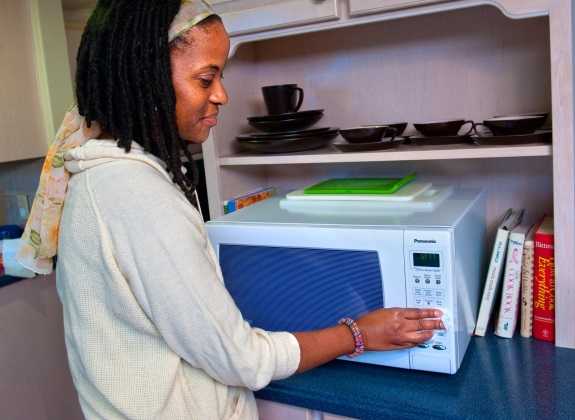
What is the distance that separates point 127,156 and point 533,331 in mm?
894

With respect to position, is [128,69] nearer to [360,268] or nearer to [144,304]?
[144,304]

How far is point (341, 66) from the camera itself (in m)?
1.45

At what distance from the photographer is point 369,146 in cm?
120

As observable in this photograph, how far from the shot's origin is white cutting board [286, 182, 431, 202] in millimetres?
1096

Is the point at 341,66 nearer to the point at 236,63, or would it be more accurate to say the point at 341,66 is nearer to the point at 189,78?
the point at 236,63

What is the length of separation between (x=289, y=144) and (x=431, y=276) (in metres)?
0.52

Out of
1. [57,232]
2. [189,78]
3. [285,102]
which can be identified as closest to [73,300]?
[57,232]

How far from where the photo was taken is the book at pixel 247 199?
4.52 ft

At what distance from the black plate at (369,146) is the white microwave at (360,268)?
7.5 inches

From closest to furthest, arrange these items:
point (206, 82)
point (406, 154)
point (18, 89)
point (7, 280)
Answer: point (206, 82)
point (406, 154)
point (7, 280)
point (18, 89)

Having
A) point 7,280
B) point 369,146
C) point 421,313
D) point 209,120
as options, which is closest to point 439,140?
point 369,146

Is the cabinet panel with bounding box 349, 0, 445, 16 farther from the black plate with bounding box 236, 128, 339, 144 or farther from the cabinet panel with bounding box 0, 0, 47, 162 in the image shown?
the cabinet panel with bounding box 0, 0, 47, 162

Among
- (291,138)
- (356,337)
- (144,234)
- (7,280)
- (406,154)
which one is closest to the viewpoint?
(144,234)

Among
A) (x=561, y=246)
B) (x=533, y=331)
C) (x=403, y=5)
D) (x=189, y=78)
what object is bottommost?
(x=533, y=331)
